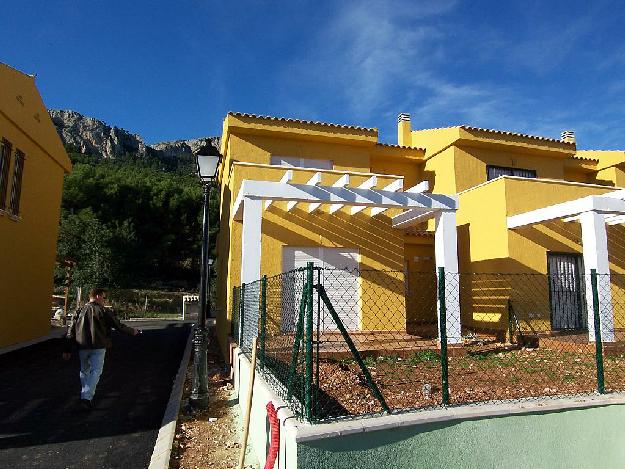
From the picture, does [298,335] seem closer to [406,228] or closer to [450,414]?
[450,414]

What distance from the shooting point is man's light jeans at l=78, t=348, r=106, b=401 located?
5836 millimetres

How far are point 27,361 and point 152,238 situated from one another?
3059 centimetres

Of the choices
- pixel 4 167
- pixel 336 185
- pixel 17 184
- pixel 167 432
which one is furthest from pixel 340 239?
pixel 17 184

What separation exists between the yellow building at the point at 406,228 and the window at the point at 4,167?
5406mm

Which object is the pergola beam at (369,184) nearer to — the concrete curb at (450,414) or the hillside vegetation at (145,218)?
the concrete curb at (450,414)

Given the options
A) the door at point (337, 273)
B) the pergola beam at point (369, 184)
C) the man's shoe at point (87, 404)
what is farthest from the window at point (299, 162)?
the man's shoe at point (87, 404)

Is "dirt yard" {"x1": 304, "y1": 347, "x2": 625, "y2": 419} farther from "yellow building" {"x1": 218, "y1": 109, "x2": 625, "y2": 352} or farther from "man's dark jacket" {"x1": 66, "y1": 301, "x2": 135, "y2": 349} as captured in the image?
"man's dark jacket" {"x1": 66, "y1": 301, "x2": 135, "y2": 349}

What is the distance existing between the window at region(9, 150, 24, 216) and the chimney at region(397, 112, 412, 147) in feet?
40.8

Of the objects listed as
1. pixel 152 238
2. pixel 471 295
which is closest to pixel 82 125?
pixel 152 238

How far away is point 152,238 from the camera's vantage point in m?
38.9

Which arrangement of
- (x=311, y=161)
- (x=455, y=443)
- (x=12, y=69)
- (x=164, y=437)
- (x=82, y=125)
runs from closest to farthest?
(x=455, y=443), (x=164, y=437), (x=12, y=69), (x=311, y=161), (x=82, y=125)

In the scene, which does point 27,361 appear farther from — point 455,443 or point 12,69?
point 455,443

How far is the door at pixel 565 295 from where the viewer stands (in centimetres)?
1094

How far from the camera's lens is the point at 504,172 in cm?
1430
